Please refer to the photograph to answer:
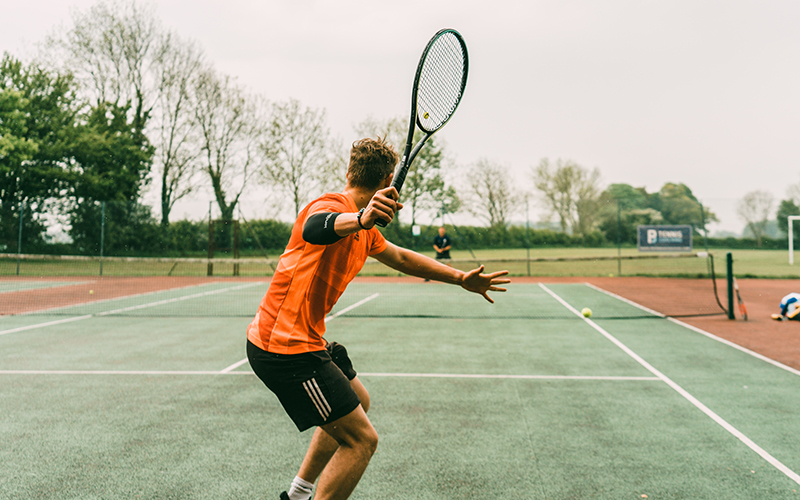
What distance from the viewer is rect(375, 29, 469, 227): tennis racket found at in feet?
9.04

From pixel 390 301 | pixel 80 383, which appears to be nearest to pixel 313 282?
pixel 80 383

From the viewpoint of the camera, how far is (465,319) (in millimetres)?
9633

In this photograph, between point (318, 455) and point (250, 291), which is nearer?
point (318, 455)

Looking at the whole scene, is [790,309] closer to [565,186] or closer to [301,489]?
[301,489]

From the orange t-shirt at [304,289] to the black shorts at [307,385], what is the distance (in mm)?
45

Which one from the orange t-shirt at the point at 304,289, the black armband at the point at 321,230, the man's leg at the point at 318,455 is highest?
the black armband at the point at 321,230

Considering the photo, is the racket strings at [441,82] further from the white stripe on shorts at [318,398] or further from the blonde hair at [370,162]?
the white stripe on shorts at [318,398]

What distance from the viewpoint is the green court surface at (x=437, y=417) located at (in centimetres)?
309

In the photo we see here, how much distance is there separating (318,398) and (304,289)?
1.52 ft

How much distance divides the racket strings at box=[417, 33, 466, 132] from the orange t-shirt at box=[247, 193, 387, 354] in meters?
0.86

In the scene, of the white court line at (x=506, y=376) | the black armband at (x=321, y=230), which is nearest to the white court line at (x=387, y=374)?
the white court line at (x=506, y=376)

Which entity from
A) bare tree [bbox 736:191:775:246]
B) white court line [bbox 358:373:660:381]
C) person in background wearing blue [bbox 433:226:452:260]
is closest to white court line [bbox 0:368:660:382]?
white court line [bbox 358:373:660:381]

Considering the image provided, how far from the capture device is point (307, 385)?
7.17 feet

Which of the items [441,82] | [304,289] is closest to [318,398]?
[304,289]
